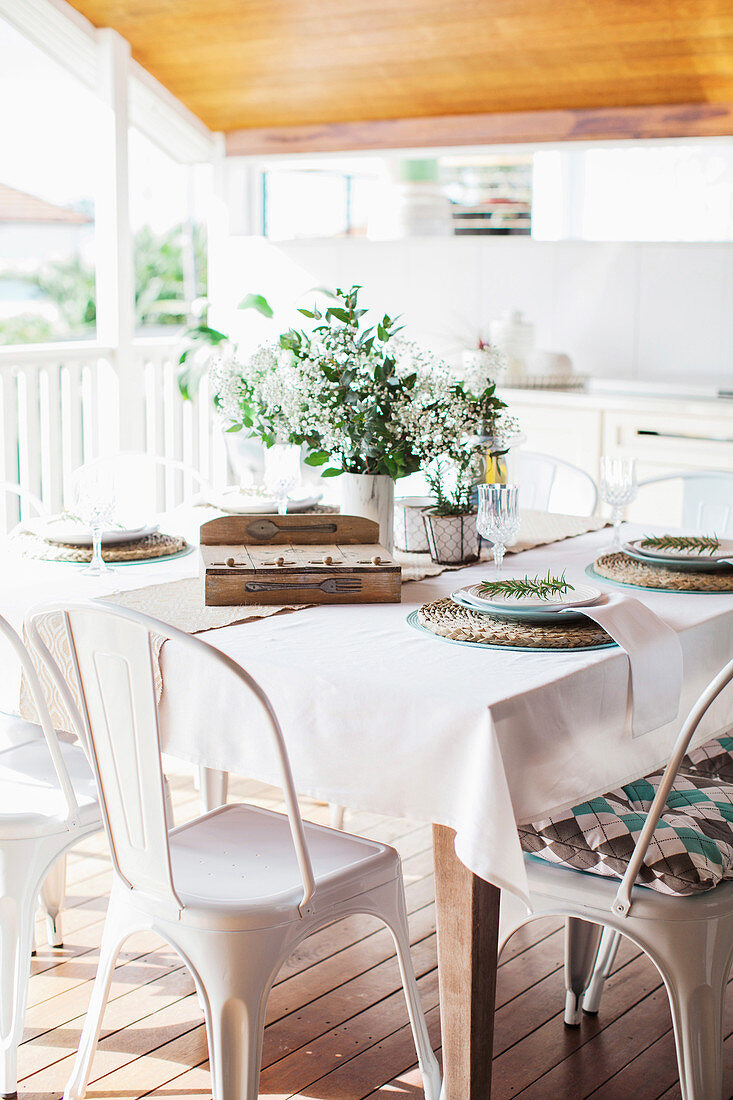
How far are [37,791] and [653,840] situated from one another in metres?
0.96

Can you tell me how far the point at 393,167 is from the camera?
4902mm

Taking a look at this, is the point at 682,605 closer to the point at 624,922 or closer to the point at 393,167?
the point at 624,922

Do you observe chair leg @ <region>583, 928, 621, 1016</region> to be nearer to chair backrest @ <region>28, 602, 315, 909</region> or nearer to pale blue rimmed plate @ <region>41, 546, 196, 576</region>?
chair backrest @ <region>28, 602, 315, 909</region>

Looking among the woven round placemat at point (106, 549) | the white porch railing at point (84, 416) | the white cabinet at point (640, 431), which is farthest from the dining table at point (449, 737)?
the white porch railing at point (84, 416)

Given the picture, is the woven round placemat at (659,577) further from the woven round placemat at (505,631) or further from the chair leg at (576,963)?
the chair leg at (576,963)

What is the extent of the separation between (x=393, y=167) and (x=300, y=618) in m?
3.50

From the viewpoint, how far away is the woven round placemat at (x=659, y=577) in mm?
1995

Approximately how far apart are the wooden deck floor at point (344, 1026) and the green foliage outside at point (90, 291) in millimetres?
17189

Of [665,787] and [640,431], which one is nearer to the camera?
[665,787]

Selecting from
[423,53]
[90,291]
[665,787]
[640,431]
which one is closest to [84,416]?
[423,53]

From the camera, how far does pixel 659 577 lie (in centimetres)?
204

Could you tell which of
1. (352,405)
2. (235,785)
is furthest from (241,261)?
(352,405)

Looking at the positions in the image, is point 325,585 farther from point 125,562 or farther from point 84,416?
point 84,416

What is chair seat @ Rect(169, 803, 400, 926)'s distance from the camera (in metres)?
1.57
